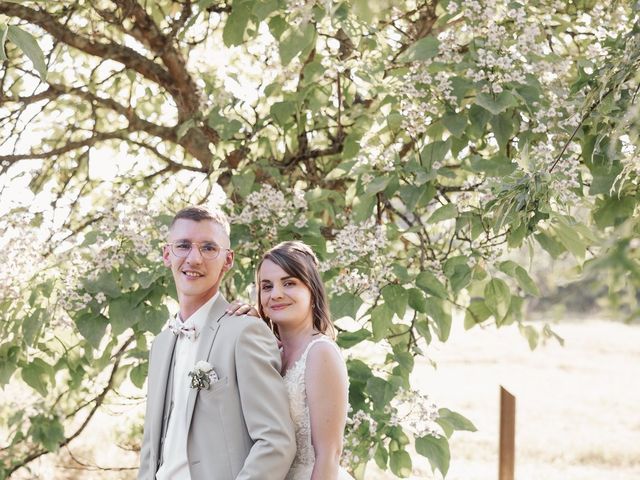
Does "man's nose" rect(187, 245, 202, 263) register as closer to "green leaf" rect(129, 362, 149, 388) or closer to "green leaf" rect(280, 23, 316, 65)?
"green leaf" rect(280, 23, 316, 65)

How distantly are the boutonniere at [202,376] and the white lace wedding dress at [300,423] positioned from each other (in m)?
0.21

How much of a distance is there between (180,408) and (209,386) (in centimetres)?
15

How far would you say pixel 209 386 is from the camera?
209cm

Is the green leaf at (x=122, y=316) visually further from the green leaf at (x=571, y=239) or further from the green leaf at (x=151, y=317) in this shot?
the green leaf at (x=571, y=239)

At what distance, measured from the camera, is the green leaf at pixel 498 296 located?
132 inches

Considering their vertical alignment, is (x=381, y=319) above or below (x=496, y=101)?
below

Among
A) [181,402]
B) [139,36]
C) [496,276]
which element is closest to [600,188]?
[496,276]

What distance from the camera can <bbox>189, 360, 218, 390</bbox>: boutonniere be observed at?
81.6 inches

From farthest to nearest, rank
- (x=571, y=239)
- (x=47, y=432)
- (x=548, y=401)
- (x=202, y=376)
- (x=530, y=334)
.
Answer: (x=548, y=401) → (x=47, y=432) → (x=530, y=334) → (x=571, y=239) → (x=202, y=376)

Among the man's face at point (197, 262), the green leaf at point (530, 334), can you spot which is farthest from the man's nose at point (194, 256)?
the green leaf at point (530, 334)

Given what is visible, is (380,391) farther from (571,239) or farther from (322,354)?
(322,354)

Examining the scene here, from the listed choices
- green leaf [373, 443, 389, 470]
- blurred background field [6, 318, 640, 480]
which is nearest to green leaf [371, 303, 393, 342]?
green leaf [373, 443, 389, 470]

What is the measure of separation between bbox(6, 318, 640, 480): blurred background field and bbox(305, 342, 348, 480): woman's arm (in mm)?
690

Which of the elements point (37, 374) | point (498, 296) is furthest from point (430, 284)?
point (37, 374)
